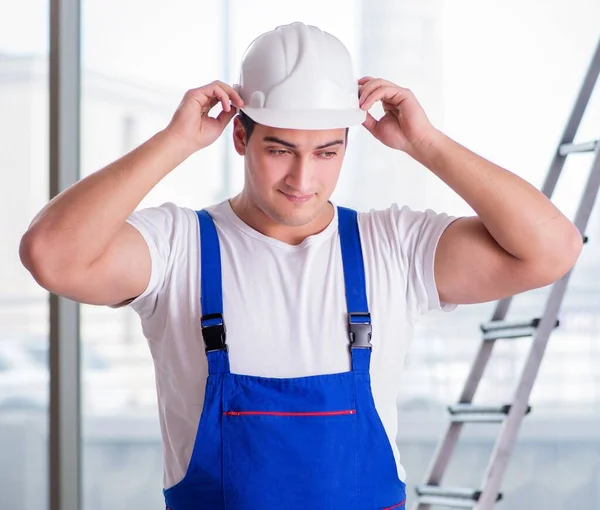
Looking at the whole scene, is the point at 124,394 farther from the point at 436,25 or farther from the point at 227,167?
the point at 436,25

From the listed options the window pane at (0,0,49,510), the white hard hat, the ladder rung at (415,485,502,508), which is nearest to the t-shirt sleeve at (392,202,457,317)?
the white hard hat

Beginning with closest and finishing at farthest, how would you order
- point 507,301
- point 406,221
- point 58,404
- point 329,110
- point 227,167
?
point 329,110 → point 406,221 → point 507,301 → point 58,404 → point 227,167

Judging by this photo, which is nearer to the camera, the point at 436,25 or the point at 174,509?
the point at 174,509

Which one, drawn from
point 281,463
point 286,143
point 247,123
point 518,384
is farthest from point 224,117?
point 518,384

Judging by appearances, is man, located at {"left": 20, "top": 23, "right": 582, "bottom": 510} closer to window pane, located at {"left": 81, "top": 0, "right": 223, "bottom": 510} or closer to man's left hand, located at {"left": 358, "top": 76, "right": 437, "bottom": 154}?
man's left hand, located at {"left": 358, "top": 76, "right": 437, "bottom": 154}

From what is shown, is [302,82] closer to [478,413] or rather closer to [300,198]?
[300,198]

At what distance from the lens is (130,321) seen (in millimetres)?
3914

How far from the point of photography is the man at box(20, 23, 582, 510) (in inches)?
66.5

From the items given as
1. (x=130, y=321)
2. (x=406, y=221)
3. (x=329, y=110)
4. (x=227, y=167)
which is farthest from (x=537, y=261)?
(x=130, y=321)

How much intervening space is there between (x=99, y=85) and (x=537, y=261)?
8.24 ft

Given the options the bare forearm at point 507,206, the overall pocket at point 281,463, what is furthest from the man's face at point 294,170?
the overall pocket at point 281,463

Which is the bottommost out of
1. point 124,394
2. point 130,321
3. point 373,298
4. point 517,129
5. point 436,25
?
point 373,298

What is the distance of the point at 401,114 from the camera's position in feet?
6.07

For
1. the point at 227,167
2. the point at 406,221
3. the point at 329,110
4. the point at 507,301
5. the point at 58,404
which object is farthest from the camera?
the point at 227,167
